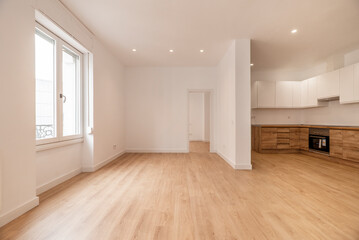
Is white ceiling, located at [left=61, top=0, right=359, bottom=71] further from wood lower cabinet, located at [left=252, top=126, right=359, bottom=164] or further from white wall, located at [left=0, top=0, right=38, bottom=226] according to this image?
wood lower cabinet, located at [left=252, top=126, right=359, bottom=164]

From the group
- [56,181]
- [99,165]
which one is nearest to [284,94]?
[99,165]

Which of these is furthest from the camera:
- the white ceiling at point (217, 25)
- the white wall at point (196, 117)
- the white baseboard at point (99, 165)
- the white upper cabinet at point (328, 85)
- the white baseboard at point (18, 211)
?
the white wall at point (196, 117)

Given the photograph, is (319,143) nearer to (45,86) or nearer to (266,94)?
(266,94)

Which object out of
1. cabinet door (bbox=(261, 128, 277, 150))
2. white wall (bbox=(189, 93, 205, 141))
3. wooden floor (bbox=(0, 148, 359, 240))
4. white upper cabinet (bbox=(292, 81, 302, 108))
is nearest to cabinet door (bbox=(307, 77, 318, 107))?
white upper cabinet (bbox=(292, 81, 302, 108))

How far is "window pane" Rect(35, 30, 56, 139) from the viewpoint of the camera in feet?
8.17

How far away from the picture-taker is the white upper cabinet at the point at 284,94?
5.71 m

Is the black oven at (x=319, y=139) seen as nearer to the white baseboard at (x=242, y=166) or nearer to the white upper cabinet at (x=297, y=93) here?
the white upper cabinet at (x=297, y=93)

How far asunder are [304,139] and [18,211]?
6.68 meters

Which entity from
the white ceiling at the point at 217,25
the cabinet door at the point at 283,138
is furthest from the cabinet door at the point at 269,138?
the white ceiling at the point at 217,25

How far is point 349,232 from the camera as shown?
62.2 inches

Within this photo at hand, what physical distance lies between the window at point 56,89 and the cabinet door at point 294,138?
6015 millimetres

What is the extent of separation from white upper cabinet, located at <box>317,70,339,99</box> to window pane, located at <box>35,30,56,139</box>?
644 centimetres

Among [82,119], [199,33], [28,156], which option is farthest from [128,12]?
[28,156]

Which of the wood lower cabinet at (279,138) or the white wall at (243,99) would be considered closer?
the white wall at (243,99)
